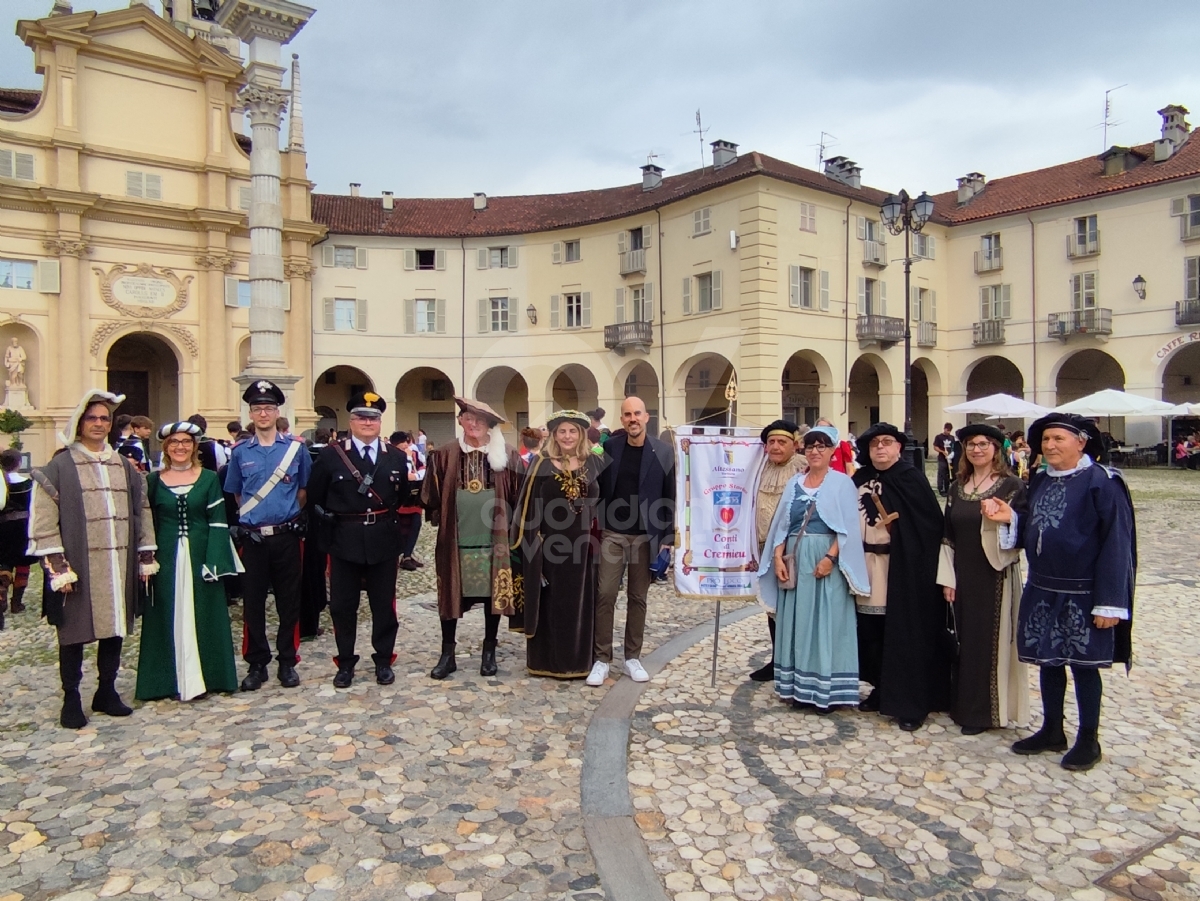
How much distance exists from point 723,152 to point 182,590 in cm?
2891

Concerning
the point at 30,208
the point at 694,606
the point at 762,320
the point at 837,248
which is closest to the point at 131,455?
the point at 694,606

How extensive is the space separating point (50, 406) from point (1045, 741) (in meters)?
29.0

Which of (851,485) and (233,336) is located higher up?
(233,336)

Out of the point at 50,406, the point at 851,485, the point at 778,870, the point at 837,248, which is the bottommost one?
the point at 778,870

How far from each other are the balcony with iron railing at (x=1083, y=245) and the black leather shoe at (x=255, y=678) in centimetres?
3092

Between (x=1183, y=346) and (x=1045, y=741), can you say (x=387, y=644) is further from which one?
(x=1183, y=346)

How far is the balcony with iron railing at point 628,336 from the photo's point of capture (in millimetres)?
29469

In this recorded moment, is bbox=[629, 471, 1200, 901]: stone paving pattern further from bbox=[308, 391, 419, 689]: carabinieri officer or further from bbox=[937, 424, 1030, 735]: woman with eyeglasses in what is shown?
bbox=[308, 391, 419, 689]: carabinieri officer

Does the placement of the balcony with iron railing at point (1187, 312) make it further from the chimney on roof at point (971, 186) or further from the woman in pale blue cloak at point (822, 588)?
the woman in pale blue cloak at point (822, 588)

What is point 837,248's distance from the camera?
27.9 m

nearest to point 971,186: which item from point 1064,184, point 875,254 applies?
point 1064,184

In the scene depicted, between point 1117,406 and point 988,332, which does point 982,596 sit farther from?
point 988,332

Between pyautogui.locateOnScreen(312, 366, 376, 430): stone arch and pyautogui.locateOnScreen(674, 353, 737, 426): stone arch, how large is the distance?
13.2 meters

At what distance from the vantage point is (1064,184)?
30.0m
